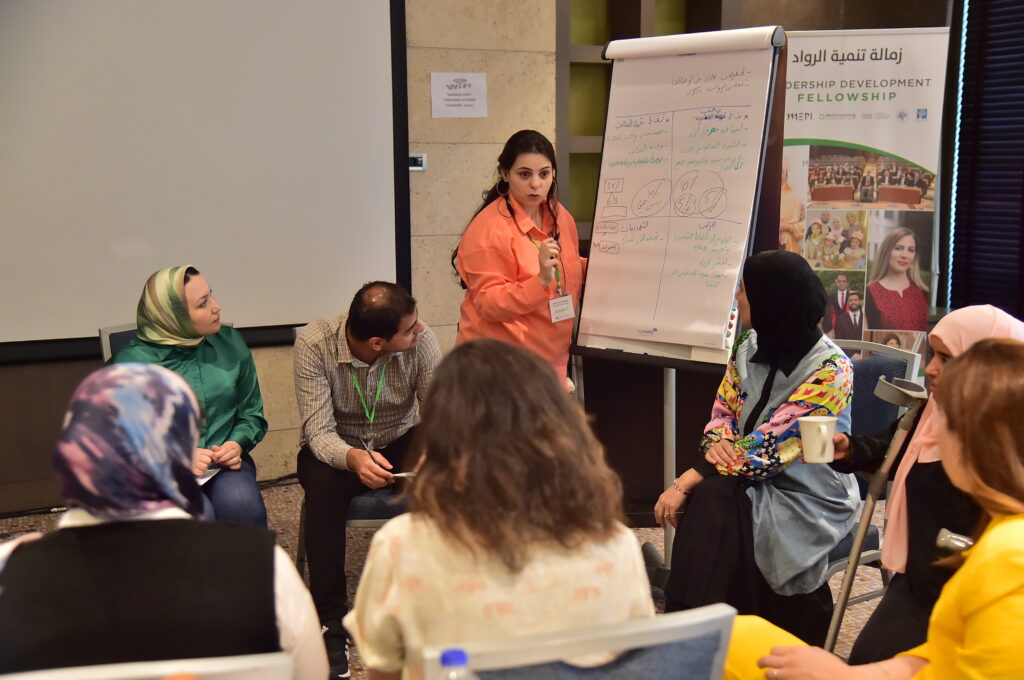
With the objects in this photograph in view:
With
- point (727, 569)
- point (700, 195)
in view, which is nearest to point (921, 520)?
point (727, 569)

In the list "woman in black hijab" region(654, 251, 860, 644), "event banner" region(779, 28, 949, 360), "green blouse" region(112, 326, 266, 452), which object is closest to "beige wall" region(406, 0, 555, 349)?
"event banner" region(779, 28, 949, 360)

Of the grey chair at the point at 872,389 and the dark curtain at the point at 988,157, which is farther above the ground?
the dark curtain at the point at 988,157

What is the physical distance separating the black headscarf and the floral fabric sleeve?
0.08m

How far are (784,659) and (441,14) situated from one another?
327 cm

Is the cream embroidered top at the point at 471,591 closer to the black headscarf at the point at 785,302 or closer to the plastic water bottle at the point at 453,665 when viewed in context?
the plastic water bottle at the point at 453,665

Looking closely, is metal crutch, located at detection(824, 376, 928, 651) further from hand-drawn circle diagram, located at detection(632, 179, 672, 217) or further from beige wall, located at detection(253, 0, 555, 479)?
beige wall, located at detection(253, 0, 555, 479)

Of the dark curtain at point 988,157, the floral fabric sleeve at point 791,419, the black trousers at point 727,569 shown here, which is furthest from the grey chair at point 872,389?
the dark curtain at point 988,157

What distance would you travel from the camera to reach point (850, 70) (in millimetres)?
4266

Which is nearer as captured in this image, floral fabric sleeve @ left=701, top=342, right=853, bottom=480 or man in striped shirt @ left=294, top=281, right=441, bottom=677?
floral fabric sleeve @ left=701, top=342, right=853, bottom=480

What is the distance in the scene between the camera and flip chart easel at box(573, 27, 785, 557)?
9.23 ft

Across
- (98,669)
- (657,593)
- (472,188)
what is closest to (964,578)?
(98,669)

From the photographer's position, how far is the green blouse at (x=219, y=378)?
2.75 m

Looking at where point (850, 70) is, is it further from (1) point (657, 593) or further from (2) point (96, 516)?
(2) point (96, 516)

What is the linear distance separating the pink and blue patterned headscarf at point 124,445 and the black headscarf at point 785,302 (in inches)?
59.6
